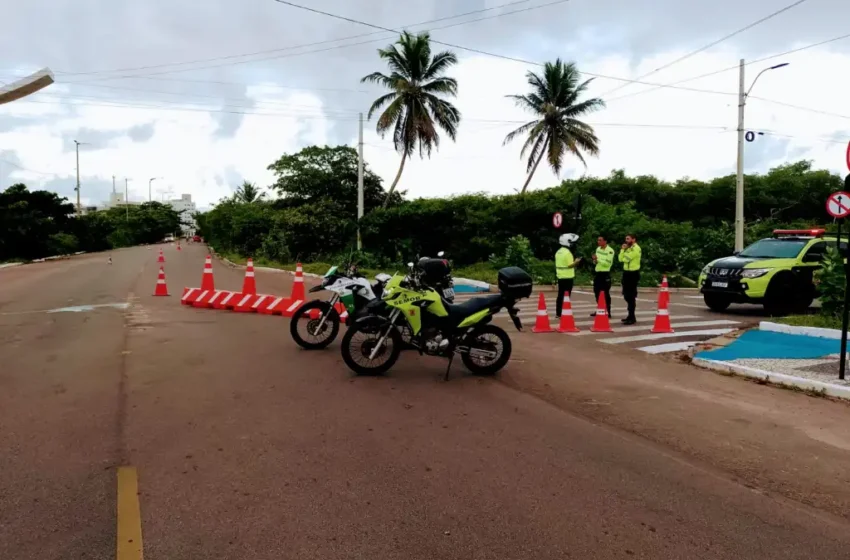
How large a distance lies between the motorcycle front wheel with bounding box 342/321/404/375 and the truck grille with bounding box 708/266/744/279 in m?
9.06

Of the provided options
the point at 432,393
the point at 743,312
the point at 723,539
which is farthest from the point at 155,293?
the point at 723,539

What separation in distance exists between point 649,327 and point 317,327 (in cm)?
628

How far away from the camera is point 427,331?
7.96m

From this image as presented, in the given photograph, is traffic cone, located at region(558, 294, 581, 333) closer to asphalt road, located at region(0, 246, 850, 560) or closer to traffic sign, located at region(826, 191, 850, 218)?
asphalt road, located at region(0, 246, 850, 560)

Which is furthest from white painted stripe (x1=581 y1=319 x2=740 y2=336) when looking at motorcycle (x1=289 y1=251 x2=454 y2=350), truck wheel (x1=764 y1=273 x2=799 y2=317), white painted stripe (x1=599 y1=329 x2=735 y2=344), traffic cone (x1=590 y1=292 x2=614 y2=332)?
motorcycle (x1=289 y1=251 x2=454 y2=350)

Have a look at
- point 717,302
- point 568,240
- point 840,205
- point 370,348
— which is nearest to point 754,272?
point 717,302

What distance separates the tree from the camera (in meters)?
36.2

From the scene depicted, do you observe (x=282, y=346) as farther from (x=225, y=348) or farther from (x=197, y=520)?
(x=197, y=520)

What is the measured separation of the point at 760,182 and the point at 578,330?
2878cm

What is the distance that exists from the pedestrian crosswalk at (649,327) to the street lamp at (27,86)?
1977 cm

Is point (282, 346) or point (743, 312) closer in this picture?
point (282, 346)

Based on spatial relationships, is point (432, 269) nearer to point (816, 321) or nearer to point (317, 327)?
point (317, 327)

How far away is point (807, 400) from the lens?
7098 millimetres

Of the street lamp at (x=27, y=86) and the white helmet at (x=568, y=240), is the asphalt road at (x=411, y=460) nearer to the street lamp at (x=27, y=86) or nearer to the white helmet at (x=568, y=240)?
the white helmet at (x=568, y=240)
